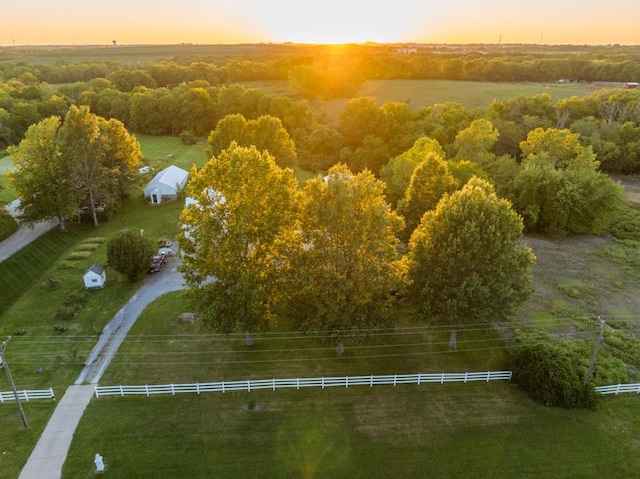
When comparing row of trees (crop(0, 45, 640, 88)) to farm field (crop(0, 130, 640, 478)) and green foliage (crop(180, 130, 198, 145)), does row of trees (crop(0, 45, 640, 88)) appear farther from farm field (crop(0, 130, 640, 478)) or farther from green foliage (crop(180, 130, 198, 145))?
farm field (crop(0, 130, 640, 478))

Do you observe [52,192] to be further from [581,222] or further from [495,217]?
[581,222]

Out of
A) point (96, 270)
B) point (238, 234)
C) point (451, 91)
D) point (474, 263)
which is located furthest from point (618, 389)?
point (451, 91)

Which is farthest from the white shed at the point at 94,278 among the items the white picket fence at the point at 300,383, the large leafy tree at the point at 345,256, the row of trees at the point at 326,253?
the large leafy tree at the point at 345,256

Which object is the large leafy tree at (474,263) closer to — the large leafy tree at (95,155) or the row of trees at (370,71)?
the large leafy tree at (95,155)

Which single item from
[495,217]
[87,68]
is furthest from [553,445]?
[87,68]

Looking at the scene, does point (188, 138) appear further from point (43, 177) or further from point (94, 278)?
point (94, 278)

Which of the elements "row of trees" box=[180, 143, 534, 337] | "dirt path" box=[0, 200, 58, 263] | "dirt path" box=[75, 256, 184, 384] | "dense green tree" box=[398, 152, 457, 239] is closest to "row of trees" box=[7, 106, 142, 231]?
"dirt path" box=[0, 200, 58, 263]
